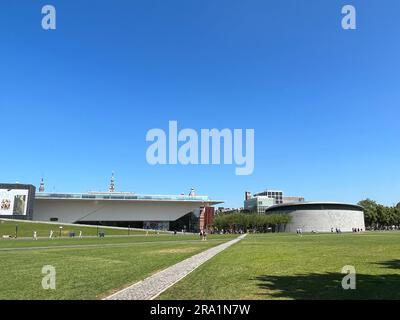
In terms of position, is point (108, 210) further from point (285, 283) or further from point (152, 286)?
point (285, 283)

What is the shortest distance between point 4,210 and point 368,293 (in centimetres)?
12600

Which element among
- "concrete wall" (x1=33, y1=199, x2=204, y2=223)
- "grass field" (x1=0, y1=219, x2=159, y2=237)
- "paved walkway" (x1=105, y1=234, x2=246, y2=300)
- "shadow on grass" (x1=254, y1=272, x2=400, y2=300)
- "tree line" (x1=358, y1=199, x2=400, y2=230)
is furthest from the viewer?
"tree line" (x1=358, y1=199, x2=400, y2=230)

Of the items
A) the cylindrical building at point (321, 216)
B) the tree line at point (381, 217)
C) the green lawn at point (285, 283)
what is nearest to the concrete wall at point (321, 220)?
the cylindrical building at point (321, 216)

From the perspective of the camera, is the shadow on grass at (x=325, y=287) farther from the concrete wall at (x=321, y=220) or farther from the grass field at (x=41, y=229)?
the concrete wall at (x=321, y=220)

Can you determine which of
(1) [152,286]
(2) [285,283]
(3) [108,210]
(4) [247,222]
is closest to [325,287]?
(2) [285,283]

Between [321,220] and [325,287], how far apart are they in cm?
13645

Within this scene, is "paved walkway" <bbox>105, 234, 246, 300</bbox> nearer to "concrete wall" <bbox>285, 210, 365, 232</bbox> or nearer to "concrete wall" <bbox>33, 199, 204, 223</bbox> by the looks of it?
"concrete wall" <bbox>285, 210, 365, 232</bbox>

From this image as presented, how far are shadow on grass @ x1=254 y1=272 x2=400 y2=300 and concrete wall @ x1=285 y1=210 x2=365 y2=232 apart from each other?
12938 cm

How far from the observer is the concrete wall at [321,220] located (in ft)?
463

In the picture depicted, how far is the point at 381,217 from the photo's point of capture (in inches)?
6201

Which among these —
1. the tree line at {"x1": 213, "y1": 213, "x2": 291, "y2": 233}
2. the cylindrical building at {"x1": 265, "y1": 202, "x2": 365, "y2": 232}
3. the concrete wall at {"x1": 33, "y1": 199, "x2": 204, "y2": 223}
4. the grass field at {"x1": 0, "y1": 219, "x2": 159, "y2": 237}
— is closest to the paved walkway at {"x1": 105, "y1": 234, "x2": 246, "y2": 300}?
the grass field at {"x1": 0, "y1": 219, "x2": 159, "y2": 237}

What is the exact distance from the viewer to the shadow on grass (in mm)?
11078

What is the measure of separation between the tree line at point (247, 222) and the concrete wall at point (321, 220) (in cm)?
547
